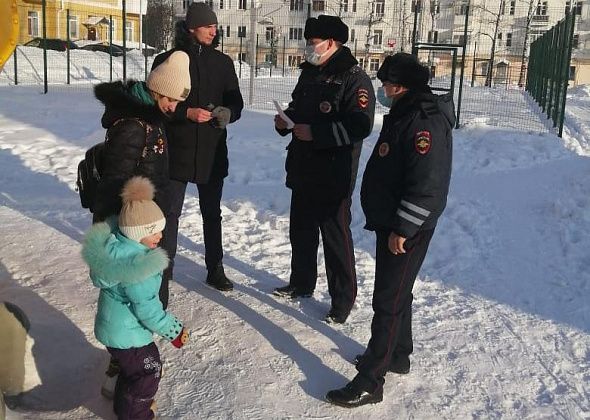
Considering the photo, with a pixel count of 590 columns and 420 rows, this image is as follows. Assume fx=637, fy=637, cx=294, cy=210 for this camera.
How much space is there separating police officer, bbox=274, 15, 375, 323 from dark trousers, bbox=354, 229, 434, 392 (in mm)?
810

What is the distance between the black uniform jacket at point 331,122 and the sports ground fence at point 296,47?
0.69 m

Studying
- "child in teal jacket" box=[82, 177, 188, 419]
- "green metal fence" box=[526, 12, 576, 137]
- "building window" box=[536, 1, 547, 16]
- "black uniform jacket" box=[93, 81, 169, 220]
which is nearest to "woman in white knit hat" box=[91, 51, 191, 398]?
"black uniform jacket" box=[93, 81, 169, 220]

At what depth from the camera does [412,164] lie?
3002mm

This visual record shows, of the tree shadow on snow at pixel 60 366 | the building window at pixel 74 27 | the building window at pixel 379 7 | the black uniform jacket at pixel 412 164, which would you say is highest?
the building window at pixel 379 7

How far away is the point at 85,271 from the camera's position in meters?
4.90

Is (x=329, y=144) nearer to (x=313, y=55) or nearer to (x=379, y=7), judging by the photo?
(x=313, y=55)

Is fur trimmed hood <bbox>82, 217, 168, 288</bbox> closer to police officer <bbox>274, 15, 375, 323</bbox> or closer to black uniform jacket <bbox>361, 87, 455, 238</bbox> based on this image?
black uniform jacket <bbox>361, 87, 455, 238</bbox>

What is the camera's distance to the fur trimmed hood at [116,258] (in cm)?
266

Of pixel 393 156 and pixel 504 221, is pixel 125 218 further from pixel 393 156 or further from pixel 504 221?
pixel 504 221

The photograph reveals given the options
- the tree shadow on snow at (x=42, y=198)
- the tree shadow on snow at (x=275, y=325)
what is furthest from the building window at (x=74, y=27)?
the tree shadow on snow at (x=275, y=325)

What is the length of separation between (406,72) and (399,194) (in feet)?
1.96

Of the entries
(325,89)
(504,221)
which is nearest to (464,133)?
(504,221)

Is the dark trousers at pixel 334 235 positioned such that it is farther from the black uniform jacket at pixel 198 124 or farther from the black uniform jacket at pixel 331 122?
the black uniform jacket at pixel 198 124

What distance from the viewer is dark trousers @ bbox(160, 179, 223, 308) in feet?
12.6
